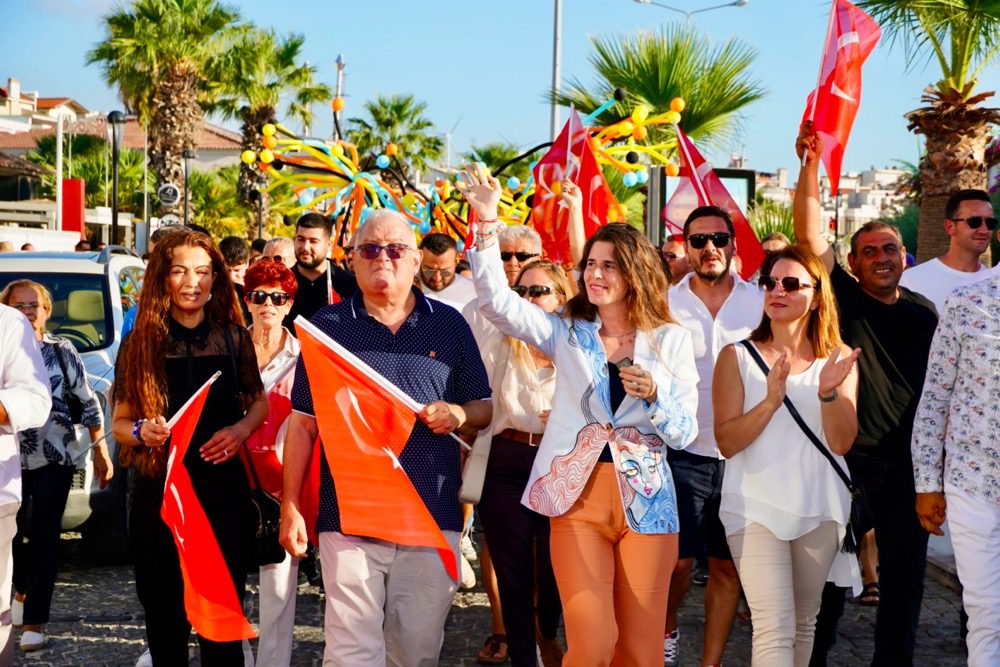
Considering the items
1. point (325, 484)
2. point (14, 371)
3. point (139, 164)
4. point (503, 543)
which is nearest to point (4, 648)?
point (14, 371)

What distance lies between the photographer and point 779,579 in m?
4.46

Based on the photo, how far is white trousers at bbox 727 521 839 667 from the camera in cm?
444

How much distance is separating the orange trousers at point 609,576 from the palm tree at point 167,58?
32053 mm

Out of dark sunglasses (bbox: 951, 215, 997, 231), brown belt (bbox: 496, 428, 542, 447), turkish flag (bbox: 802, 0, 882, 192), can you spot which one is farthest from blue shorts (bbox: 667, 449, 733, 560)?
dark sunglasses (bbox: 951, 215, 997, 231)

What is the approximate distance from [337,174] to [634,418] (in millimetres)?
7566

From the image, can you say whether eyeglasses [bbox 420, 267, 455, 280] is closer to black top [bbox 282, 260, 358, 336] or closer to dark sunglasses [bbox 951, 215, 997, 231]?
black top [bbox 282, 260, 358, 336]

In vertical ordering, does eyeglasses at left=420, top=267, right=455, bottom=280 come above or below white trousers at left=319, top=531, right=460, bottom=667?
above

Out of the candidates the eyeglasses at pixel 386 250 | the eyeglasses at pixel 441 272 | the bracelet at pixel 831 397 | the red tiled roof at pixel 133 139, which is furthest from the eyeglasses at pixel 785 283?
the red tiled roof at pixel 133 139

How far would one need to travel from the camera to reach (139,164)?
55.6 meters

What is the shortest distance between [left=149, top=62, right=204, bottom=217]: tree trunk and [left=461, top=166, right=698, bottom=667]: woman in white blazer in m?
31.7

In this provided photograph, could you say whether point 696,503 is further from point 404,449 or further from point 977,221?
point 977,221

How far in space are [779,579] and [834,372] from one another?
31.0 inches

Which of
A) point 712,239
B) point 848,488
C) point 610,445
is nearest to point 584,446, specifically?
point 610,445

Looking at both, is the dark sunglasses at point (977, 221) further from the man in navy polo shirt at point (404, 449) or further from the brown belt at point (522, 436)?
the man in navy polo shirt at point (404, 449)
